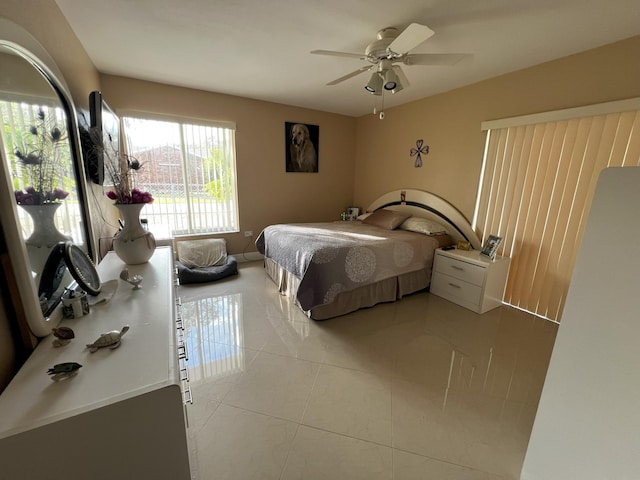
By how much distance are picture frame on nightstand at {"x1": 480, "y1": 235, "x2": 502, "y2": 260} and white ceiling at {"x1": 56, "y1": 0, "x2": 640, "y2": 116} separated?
1.71m

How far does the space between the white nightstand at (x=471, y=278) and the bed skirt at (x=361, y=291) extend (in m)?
0.24

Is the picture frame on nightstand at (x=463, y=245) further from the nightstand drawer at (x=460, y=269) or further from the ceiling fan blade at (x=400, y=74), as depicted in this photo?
the ceiling fan blade at (x=400, y=74)

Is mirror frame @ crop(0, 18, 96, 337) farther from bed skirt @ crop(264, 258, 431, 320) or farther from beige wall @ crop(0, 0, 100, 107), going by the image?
bed skirt @ crop(264, 258, 431, 320)

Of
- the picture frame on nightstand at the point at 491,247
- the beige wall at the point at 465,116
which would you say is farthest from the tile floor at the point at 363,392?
the beige wall at the point at 465,116

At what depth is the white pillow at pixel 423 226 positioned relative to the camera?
3.37m

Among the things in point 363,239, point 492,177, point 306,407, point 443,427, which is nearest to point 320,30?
point 363,239

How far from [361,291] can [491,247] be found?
1475mm

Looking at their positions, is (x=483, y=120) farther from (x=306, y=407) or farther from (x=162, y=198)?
(x=162, y=198)

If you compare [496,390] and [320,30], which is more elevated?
[320,30]

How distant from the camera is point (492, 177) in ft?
9.89

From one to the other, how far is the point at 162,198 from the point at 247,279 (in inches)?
63.4

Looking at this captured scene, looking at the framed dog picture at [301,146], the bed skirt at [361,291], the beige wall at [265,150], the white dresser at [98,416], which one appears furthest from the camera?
the framed dog picture at [301,146]

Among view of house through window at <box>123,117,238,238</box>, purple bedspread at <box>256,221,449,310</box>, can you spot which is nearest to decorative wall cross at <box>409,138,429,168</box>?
purple bedspread at <box>256,221,449,310</box>

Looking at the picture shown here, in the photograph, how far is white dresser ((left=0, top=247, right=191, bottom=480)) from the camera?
0.62m
